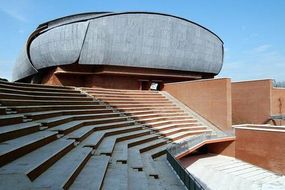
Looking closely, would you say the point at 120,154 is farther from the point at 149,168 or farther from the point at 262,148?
the point at 262,148

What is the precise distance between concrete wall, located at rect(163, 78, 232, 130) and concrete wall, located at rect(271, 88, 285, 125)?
665 cm

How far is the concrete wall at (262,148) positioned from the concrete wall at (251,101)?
6.46m

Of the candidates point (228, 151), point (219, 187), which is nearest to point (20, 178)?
point (219, 187)

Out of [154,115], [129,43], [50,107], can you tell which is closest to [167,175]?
[50,107]

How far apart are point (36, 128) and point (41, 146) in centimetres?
89

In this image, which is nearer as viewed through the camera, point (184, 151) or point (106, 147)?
point (106, 147)

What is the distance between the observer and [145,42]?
25.3 metres

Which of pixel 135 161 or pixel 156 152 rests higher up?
pixel 135 161

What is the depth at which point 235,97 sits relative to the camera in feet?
79.3

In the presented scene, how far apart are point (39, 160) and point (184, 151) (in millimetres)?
7916

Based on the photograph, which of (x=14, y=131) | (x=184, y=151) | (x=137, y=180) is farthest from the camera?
(x=184, y=151)

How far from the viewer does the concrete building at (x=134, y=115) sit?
5.05 meters

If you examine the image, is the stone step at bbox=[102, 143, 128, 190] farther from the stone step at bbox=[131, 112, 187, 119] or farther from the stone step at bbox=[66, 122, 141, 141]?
the stone step at bbox=[131, 112, 187, 119]

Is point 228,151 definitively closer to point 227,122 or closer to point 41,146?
point 227,122
